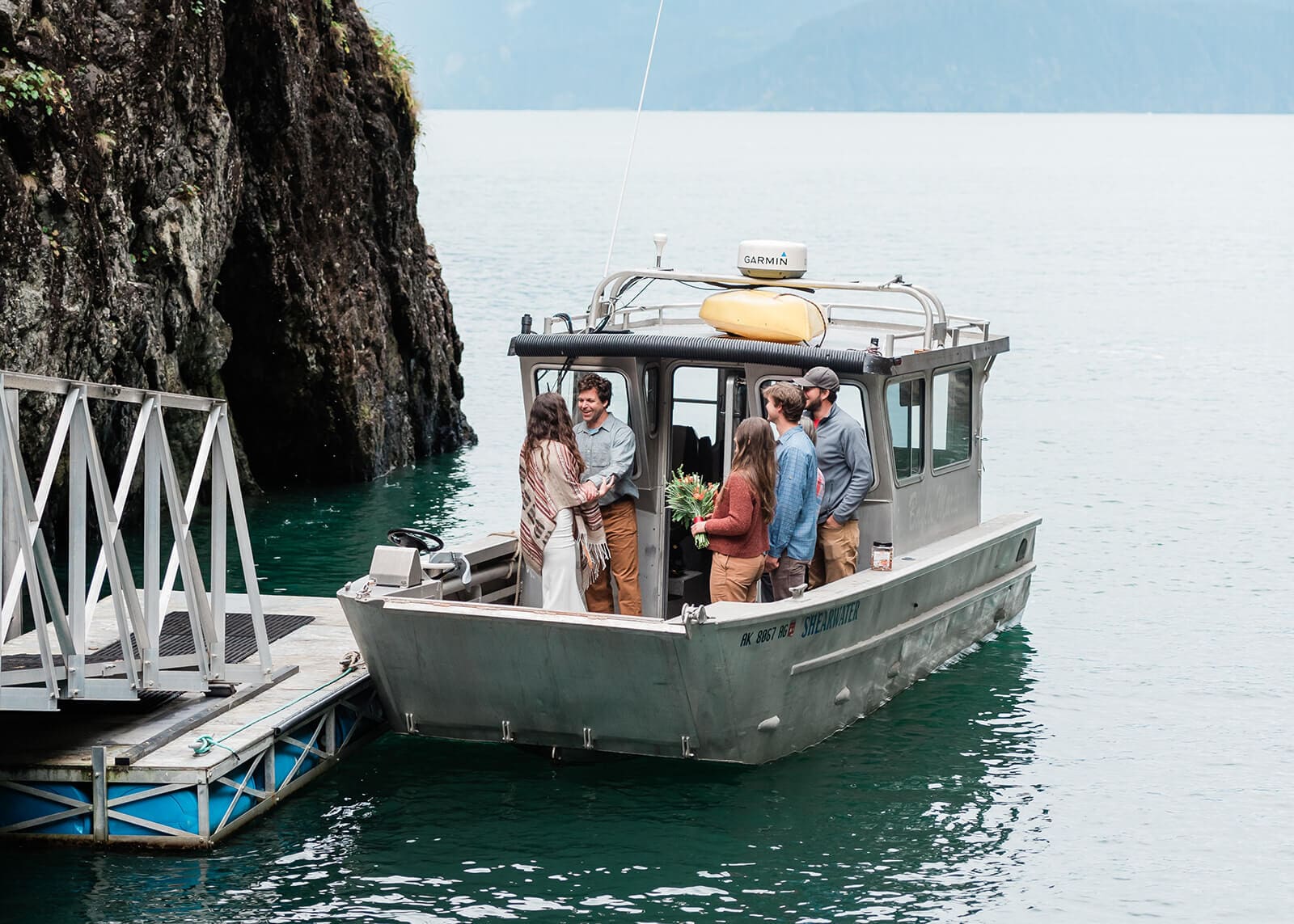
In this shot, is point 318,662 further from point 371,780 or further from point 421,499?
point 421,499

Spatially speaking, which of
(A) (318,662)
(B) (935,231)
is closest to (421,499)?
(A) (318,662)

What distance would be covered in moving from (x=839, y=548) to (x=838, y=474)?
53cm

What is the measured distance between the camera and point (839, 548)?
487 inches

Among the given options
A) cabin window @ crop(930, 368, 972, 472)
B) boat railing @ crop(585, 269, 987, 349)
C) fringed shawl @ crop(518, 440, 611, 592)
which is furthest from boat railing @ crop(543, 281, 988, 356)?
fringed shawl @ crop(518, 440, 611, 592)

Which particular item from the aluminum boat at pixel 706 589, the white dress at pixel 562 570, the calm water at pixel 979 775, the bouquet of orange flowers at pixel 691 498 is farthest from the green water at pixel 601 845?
the bouquet of orange flowers at pixel 691 498

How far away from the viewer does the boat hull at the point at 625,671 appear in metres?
10.6

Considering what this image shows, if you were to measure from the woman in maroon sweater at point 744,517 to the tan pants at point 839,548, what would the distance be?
2.92 ft

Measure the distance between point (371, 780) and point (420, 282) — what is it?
1485 cm

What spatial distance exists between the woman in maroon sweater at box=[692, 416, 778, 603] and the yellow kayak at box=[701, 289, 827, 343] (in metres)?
1.15

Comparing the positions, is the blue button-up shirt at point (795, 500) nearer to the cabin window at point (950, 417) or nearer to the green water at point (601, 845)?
the green water at point (601, 845)

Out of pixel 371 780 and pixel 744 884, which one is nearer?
pixel 744 884

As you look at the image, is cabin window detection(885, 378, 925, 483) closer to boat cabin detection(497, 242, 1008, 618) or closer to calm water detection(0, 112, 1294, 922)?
boat cabin detection(497, 242, 1008, 618)

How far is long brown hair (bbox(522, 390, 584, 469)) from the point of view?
37.0 feet

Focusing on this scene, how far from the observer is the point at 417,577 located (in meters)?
11.5
